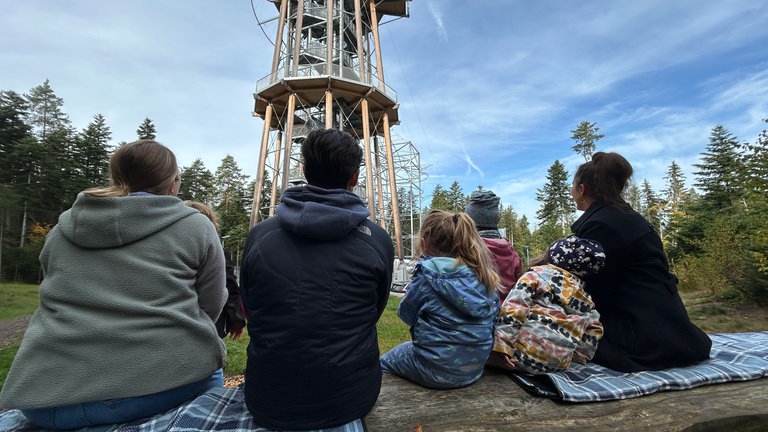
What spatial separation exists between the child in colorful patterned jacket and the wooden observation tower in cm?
1160

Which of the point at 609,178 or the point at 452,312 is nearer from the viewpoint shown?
the point at 452,312

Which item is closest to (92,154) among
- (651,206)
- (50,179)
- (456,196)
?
(50,179)

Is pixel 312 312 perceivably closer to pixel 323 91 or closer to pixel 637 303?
pixel 637 303

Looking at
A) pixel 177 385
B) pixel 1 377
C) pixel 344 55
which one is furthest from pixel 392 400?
pixel 344 55

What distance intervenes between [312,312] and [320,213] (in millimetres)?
440

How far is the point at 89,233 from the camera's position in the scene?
149 cm

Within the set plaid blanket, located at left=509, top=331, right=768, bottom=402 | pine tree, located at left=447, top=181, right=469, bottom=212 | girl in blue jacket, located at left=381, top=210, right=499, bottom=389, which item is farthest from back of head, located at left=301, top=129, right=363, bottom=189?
pine tree, located at left=447, top=181, right=469, bottom=212

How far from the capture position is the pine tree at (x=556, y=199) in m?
48.9

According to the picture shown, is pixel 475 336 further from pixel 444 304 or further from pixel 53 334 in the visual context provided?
pixel 53 334

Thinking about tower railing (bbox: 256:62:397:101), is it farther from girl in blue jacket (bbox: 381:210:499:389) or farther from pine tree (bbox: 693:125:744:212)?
pine tree (bbox: 693:125:744:212)

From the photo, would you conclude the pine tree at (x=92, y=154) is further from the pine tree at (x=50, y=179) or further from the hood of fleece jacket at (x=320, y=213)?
the hood of fleece jacket at (x=320, y=213)

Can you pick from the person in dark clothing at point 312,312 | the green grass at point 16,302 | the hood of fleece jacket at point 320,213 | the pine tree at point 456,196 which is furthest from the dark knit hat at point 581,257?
the pine tree at point 456,196

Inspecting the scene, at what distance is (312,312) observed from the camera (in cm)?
152

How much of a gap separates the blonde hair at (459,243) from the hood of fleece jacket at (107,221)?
1502 millimetres
